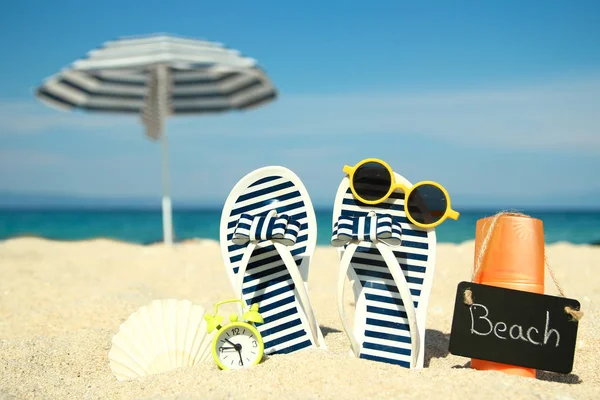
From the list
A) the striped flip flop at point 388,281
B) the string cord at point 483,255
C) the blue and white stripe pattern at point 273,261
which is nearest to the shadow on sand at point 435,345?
the striped flip flop at point 388,281

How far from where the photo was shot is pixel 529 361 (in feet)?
8.11

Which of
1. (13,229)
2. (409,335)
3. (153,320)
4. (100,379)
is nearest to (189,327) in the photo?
(153,320)

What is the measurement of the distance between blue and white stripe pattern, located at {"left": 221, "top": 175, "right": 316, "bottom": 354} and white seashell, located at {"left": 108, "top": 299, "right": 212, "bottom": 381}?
0.30 meters

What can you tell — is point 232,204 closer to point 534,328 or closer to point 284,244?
point 284,244

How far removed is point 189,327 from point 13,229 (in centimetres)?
3033

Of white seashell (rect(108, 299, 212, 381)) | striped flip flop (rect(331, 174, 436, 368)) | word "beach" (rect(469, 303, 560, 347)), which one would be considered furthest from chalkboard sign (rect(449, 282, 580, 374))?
white seashell (rect(108, 299, 212, 381))

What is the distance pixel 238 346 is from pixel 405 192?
39.7 inches

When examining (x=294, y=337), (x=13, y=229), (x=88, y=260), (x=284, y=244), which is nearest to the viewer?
(x=284, y=244)

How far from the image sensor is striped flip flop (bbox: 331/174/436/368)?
2.60 m

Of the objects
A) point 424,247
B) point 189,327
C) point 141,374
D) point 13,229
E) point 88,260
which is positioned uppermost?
point 424,247

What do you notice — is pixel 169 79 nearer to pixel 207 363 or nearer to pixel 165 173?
pixel 165 173

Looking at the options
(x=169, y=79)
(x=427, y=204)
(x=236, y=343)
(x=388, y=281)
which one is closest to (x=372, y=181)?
(x=427, y=204)

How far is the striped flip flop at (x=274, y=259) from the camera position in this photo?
2.83m

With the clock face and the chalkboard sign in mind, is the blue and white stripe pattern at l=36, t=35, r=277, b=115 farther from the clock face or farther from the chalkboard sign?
the chalkboard sign
